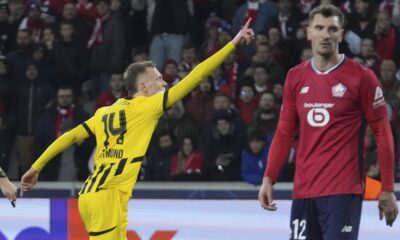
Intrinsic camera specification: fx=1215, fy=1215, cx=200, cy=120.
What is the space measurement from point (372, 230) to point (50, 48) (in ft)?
21.7

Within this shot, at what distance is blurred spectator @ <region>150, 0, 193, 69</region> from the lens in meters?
14.7

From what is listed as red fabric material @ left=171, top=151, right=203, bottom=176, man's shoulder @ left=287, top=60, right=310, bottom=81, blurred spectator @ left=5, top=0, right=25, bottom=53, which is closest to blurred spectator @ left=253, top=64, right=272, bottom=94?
red fabric material @ left=171, top=151, right=203, bottom=176

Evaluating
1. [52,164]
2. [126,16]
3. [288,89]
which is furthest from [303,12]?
[288,89]

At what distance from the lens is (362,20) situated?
551 inches

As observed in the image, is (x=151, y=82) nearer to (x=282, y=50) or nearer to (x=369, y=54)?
(x=369, y=54)

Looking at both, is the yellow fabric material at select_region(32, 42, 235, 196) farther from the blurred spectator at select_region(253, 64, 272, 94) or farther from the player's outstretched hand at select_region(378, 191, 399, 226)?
the blurred spectator at select_region(253, 64, 272, 94)

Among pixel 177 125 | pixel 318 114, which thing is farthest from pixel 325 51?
pixel 177 125

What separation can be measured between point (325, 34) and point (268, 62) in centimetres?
716

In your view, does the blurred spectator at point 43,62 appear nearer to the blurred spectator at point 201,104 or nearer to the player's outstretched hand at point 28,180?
the blurred spectator at point 201,104

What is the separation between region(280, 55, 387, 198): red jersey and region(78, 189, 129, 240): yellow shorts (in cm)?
170

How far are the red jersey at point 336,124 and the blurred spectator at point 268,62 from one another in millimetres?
6852

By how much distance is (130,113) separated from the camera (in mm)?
8070

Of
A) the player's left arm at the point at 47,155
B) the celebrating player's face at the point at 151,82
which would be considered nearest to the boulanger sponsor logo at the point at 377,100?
the celebrating player's face at the point at 151,82

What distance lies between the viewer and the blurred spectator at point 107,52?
14.8 meters
